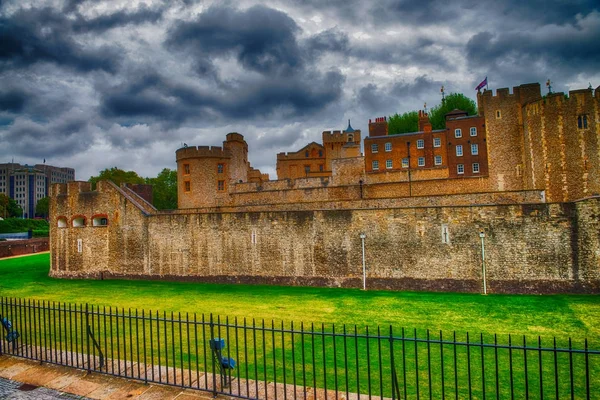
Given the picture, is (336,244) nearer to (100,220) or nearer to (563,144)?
(100,220)

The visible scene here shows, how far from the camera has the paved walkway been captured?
6.41 metres

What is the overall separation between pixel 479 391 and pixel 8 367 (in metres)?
9.83

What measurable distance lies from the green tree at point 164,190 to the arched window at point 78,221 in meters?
36.5

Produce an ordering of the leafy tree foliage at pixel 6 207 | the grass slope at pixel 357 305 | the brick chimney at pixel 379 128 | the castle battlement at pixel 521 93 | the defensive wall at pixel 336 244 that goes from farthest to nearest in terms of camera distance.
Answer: the leafy tree foliage at pixel 6 207
the brick chimney at pixel 379 128
the castle battlement at pixel 521 93
the defensive wall at pixel 336 244
the grass slope at pixel 357 305

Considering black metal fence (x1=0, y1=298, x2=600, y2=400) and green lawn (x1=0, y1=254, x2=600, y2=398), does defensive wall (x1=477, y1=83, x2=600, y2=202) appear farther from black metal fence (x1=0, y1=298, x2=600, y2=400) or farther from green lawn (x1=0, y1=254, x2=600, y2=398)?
black metal fence (x1=0, y1=298, x2=600, y2=400)

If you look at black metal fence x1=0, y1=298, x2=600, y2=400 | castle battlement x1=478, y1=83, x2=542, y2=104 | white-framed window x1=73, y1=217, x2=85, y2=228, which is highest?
castle battlement x1=478, y1=83, x2=542, y2=104

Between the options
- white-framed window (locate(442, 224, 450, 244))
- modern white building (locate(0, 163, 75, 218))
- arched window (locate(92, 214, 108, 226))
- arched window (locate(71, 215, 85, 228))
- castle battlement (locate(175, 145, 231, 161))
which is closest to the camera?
white-framed window (locate(442, 224, 450, 244))

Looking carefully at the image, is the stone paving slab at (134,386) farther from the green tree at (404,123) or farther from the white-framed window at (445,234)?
the green tree at (404,123)

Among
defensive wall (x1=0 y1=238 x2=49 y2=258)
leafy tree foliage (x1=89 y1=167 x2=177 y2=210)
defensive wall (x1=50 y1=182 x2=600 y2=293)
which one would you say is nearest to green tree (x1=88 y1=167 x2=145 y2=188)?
leafy tree foliage (x1=89 y1=167 x2=177 y2=210)

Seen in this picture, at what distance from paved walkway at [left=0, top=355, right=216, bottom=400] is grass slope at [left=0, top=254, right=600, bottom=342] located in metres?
6.51

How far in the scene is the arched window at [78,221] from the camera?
80.8ft

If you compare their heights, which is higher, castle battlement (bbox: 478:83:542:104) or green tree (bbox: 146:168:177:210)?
castle battlement (bbox: 478:83:542:104)

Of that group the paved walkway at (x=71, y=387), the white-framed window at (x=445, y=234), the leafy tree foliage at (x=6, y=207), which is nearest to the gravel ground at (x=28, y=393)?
the paved walkway at (x=71, y=387)

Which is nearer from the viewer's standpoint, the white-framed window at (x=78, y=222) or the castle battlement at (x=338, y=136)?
the white-framed window at (x=78, y=222)
